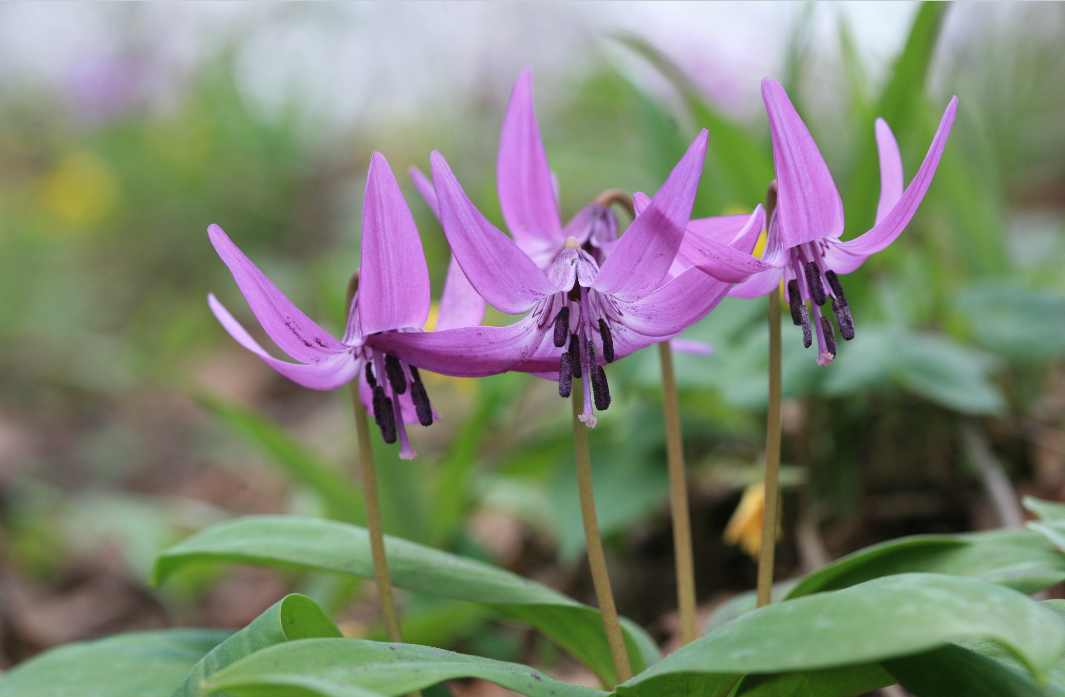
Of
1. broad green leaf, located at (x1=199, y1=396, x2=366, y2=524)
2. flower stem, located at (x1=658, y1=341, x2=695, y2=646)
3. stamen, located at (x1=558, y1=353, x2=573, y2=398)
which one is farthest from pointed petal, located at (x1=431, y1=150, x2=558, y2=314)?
broad green leaf, located at (x1=199, y1=396, x2=366, y2=524)

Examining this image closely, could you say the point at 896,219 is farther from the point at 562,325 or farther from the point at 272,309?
the point at 272,309

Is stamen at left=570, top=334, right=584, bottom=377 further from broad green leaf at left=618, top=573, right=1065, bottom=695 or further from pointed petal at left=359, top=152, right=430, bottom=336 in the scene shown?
broad green leaf at left=618, top=573, right=1065, bottom=695

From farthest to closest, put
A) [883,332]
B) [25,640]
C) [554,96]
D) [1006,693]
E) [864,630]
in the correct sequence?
[554,96]
[25,640]
[883,332]
[1006,693]
[864,630]

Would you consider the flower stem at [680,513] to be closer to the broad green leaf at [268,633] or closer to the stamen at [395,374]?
the stamen at [395,374]

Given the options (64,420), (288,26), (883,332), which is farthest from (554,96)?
(883,332)

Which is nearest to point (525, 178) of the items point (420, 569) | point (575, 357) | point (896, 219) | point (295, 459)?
point (575, 357)

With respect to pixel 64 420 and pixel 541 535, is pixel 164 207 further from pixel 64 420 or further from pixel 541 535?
pixel 541 535

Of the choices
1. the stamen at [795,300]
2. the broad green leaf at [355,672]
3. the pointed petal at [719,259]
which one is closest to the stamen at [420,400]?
the broad green leaf at [355,672]
